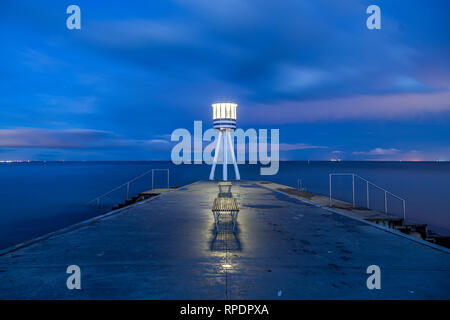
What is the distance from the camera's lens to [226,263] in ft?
14.2

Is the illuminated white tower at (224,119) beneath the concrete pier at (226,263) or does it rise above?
above

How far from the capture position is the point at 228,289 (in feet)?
11.3

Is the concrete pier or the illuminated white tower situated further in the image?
the illuminated white tower

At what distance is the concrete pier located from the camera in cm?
339

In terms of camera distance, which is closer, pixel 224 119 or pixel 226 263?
pixel 226 263

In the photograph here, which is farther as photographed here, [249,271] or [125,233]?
[125,233]

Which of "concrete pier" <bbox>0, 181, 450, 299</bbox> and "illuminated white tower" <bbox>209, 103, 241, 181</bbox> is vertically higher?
"illuminated white tower" <bbox>209, 103, 241, 181</bbox>

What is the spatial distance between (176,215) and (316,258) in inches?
203

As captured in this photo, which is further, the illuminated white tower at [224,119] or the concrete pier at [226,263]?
the illuminated white tower at [224,119]

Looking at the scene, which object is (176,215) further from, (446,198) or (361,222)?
(446,198)

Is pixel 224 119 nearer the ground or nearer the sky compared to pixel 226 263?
nearer the sky

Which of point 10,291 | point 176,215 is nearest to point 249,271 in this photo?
point 10,291

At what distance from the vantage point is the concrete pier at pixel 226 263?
3389mm
